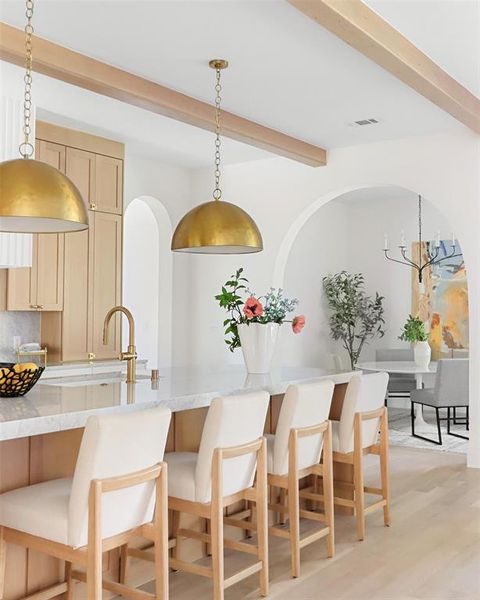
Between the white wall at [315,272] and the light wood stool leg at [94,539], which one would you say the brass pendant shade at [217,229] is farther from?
the white wall at [315,272]

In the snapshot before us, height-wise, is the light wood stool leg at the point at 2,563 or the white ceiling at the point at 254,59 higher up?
the white ceiling at the point at 254,59

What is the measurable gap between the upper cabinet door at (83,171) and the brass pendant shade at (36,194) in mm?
3214

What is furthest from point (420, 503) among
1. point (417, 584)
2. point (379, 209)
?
point (379, 209)

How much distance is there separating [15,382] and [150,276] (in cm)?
488

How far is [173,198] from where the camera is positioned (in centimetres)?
751

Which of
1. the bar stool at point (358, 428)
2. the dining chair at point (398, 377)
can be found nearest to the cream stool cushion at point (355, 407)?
the bar stool at point (358, 428)

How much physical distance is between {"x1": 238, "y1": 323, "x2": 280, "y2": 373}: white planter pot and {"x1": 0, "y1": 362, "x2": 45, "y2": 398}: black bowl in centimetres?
157

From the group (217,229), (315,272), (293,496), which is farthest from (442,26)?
(315,272)

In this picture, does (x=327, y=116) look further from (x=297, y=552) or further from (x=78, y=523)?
(x=78, y=523)

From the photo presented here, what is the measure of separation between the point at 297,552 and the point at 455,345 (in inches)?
226

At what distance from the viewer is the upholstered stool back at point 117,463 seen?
7.89ft

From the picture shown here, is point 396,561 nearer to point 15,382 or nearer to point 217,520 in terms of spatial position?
point 217,520

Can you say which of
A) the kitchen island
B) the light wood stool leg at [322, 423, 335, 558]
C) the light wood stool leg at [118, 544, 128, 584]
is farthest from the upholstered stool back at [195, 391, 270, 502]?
the light wood stool leg at [322, 423, 335, 558]

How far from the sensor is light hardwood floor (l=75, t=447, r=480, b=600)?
10.7ft
